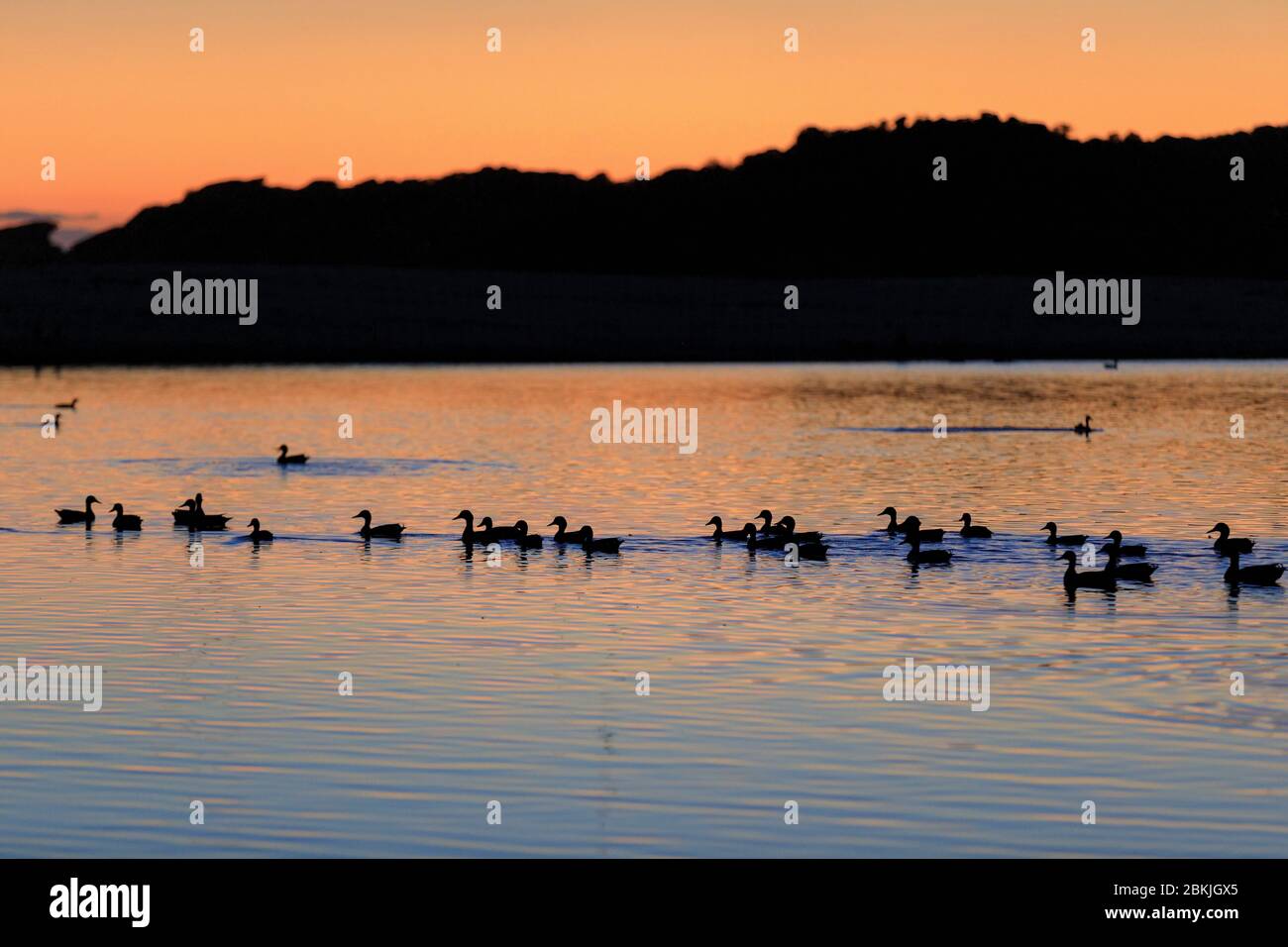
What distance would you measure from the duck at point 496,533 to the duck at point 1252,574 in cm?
1192

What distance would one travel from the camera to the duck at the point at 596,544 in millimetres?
33188

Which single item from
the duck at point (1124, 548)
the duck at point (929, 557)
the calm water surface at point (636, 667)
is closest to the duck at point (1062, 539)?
the calm water surface at point (636, 667)

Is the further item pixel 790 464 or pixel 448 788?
pixel 790 464

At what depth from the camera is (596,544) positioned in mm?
33188

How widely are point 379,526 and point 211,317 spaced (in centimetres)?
8160

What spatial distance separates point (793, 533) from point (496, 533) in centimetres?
511

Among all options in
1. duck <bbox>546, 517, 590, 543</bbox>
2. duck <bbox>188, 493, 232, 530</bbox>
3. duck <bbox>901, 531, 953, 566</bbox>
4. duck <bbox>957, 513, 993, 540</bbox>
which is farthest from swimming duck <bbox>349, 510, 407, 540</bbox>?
duck <bbox>957, 513, 993, 540</bbox>

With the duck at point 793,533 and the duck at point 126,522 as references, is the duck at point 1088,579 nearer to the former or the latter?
the duck at point 793,533

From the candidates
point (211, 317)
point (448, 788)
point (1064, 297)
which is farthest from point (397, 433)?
point (1064, 297)

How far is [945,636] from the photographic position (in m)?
24.4

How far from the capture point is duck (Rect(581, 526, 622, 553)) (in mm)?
33188

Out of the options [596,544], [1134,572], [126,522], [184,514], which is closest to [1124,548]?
[1134,572]

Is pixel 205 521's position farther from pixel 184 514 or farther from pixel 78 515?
pixel 78 515
